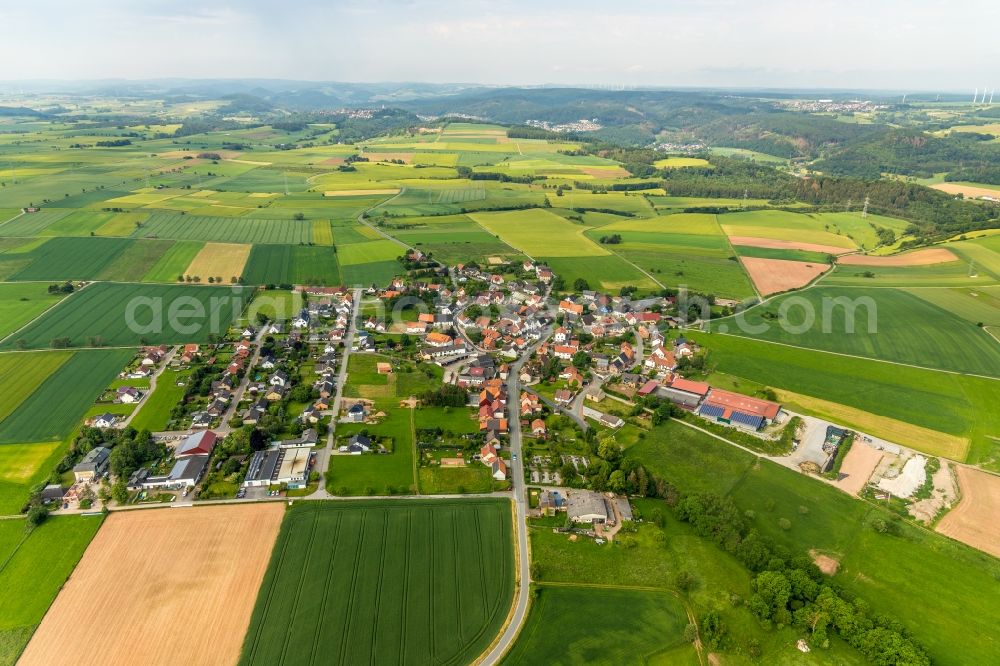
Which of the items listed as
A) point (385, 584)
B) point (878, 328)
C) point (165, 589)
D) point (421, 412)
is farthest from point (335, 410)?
point (878, 328)

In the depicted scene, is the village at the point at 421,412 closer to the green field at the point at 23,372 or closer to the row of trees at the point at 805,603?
the green field at the point at 23,372

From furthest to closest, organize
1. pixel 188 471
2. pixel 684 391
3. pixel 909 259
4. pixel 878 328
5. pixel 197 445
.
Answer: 1. pixel 909 259
2. pixel 878 328
3. pixel 684 391
4. pixel 197 445
5. pixel 188 471

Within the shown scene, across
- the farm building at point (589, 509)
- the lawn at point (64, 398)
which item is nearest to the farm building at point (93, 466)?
the lawn at point (64, 398)

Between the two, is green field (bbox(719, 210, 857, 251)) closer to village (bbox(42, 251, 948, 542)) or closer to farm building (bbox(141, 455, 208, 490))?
village (bbox(42, 251, 948, 542))

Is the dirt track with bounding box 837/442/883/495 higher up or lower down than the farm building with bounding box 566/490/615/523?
higher up

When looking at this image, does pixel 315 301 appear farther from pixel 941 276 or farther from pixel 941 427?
pixel 941 276

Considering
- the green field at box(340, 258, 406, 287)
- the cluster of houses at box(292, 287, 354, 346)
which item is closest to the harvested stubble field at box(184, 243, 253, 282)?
the cluster of houses at box(292, 287, 354, 346)

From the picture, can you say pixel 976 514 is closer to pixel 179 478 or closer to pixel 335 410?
pixel 335 410
